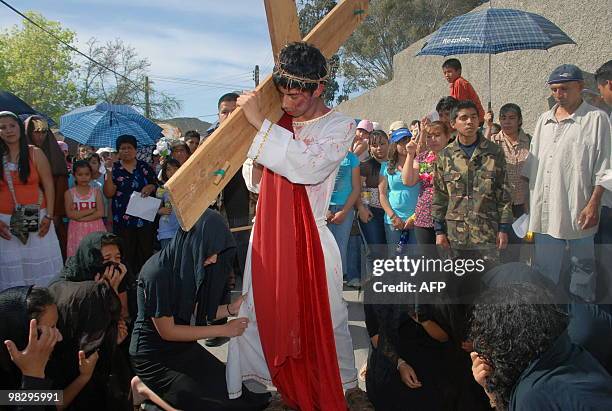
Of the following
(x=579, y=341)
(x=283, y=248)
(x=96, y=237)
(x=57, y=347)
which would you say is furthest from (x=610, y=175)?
(x=57, y=347)

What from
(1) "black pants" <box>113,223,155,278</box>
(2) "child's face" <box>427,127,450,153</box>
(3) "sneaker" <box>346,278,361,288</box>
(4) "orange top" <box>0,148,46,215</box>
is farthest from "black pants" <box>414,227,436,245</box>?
(4) "orange top" <box>0,148,46,215</box>

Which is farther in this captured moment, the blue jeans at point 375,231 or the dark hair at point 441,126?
the blue jeans at point 375,231

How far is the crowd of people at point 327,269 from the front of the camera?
7.33 ft

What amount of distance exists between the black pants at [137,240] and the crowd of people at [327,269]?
0.06 feet

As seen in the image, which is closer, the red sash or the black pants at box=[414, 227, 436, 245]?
the red sash

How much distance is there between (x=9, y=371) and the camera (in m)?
2.39

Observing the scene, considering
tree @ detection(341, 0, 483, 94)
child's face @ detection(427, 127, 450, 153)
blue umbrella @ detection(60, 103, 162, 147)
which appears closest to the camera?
child's face @ detection(427, 127, 450, 153)

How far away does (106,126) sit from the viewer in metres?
8.28

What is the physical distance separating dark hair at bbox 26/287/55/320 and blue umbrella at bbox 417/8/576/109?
15.4 feet

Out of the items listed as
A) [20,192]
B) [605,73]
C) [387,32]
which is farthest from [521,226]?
[387,32]

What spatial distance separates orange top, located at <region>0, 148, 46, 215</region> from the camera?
447 centimetres

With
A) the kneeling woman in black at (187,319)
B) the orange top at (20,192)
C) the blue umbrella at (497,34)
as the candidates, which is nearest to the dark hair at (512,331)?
the kneeling woman in black at (187,319)

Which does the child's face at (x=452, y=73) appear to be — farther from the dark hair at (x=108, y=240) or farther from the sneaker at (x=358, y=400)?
the dark hair at (x=108, y=240)

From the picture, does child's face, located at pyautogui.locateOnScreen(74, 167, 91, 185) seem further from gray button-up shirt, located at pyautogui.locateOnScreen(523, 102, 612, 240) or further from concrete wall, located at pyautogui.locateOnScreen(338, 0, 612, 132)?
concrete wall, located at pyautogui.locateOnScreen(338, 0, 612, 132)
